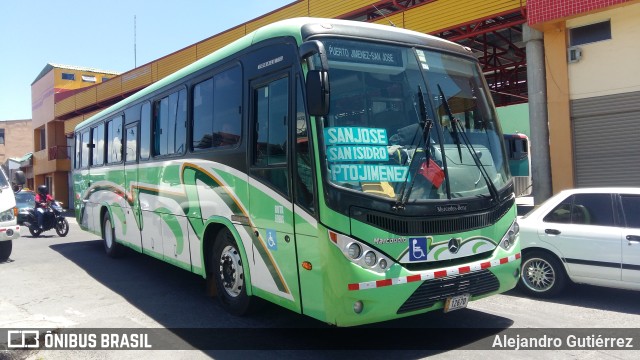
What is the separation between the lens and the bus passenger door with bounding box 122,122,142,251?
8914mm

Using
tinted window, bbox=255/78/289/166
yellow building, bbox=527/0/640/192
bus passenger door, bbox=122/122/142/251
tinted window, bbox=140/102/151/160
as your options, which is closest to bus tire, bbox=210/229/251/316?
tinted window, bbox=255/78/289/166

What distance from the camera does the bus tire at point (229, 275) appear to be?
5.83 metres

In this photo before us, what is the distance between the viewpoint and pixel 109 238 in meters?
10.7

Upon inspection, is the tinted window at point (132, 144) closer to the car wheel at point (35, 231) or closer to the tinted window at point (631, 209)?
the tinted window at point (631, 209)

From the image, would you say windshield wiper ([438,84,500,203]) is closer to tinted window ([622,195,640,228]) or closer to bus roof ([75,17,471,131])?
bus roof ([75,17,471,131])

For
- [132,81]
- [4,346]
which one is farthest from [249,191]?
[132,81]

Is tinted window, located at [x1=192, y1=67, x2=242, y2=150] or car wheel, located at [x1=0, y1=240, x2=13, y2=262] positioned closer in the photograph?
tinted window, located at [x1=192, y1=67, x2=242, y2=150]

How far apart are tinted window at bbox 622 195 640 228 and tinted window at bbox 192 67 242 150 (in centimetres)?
493

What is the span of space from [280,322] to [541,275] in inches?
146

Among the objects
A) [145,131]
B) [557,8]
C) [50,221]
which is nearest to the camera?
[145,131]

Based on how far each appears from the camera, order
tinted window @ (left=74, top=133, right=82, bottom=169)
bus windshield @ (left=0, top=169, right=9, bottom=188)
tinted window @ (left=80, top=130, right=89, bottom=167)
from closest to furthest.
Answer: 1. bus windshield @ (left=0, top=169, right=9, bottom=188)
2. tinted window @ (left=80, top=130, right=89, bottom=167)
3. tinted window @ (left=74, top=133, right=82, bottom=169)

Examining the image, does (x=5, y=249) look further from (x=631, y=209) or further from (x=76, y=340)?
(x=631, y=209)

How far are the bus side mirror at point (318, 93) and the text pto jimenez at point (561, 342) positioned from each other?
2841 millimetres

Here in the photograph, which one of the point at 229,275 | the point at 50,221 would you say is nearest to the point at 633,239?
the point at 229,275
